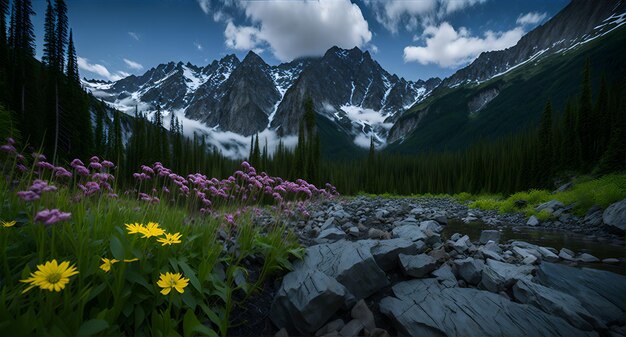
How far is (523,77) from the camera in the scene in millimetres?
166375

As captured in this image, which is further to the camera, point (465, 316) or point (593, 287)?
point (593, 287)

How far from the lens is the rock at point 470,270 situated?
429 cm

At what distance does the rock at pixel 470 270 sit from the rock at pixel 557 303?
52cm

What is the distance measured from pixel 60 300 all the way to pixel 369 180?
62123 mm

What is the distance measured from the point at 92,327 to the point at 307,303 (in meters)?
2.09

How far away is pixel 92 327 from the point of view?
1536mm

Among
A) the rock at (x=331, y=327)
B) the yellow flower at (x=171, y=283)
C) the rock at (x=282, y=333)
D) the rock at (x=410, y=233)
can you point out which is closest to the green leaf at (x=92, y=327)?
the yellow flower at (x=171, y=283)

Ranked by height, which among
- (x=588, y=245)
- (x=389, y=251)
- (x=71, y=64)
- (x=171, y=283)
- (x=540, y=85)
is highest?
(x=540, y=85)

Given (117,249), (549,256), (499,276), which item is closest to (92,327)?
(117,249)

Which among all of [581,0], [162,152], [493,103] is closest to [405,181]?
[162,152]

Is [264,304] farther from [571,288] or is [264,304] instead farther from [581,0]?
[581,0]

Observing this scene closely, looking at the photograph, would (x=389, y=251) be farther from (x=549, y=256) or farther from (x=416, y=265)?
(x=549, y=256)

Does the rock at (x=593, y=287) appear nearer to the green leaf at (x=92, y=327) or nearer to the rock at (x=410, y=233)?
the rock at (x=410, y=233)

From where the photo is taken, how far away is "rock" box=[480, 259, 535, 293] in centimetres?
411
